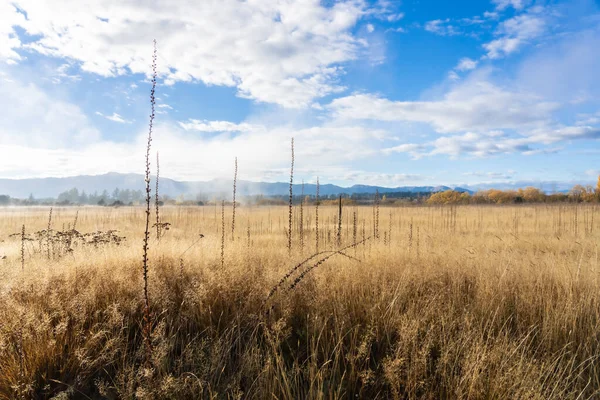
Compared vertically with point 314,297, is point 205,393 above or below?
below

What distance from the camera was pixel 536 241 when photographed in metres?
9.94

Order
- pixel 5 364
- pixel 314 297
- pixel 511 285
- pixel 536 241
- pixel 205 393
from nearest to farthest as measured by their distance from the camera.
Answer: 1. pixel 205 393
2. pixel 5 364
3. pixel 314 297
4. pixel 511 285
5. pixel 536 241

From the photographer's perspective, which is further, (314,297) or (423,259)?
(423,259)

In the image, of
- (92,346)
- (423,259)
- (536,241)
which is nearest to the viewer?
(92,346)

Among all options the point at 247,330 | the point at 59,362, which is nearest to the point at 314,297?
the point at 247,330

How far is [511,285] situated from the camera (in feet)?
14.9

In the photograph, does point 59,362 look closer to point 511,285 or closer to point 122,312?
point 122,312

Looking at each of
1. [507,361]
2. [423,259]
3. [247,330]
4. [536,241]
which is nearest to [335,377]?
[247,330]

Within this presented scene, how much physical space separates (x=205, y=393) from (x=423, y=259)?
15.4 ft

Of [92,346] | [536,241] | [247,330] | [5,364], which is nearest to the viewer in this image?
[5,364]

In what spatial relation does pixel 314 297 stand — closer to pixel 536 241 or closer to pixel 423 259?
pixel 423 259

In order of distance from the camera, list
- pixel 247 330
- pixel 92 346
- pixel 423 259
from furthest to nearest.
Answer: pixel 423 259, pixel 247 330, pixel 92 346

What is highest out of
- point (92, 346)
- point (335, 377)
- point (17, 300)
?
point (17, 300)

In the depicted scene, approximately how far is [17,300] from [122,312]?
114 cm
